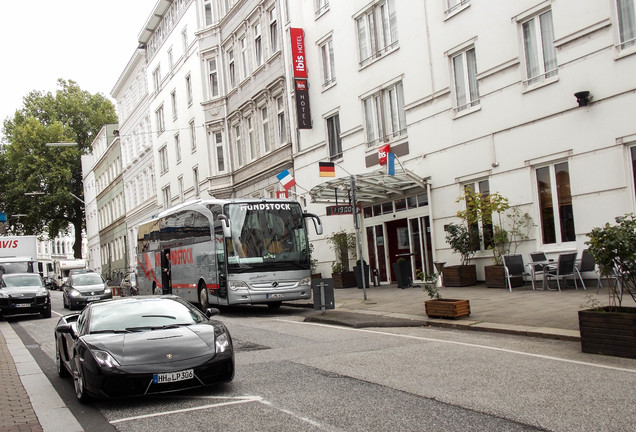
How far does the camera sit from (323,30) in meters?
26.6

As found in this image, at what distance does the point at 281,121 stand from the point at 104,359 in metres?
24.1

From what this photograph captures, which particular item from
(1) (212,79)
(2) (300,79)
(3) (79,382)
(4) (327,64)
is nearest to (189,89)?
(1) (212,79)

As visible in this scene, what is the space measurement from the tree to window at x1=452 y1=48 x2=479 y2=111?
177ft

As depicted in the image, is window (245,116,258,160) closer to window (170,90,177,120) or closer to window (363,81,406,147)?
window (363,81,406,147)

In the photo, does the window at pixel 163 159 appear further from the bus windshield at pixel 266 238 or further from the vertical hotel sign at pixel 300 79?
the bus windshield at pixel 266 238

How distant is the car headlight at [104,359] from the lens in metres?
7.31

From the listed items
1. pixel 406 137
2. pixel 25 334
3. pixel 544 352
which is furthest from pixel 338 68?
pixel 544 352

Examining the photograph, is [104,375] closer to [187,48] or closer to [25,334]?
[25,334]

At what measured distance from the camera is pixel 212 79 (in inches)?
1517

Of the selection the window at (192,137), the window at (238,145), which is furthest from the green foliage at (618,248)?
the window at (192,137)

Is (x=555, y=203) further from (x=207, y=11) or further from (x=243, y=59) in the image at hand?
(x=207, y=11)

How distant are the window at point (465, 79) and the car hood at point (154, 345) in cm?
1345

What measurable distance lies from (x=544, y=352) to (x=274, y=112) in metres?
23.2

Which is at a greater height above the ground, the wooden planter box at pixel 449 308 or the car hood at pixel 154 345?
the car hood at pixel 154 345
